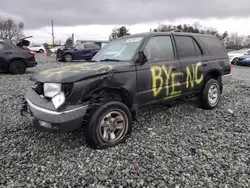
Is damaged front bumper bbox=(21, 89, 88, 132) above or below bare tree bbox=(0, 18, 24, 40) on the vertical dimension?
below

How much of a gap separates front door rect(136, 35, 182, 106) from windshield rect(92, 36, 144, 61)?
0.71 feet

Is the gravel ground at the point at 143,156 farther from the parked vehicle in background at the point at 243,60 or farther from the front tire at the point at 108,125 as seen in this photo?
the parked vehicle in background at the point at 243,60

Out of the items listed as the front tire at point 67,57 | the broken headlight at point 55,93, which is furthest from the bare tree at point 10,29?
the broken headlight at point 55,93

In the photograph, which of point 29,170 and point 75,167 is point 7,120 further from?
point 75,167

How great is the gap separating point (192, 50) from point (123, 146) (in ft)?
8.46

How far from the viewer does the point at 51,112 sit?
8.46 feet

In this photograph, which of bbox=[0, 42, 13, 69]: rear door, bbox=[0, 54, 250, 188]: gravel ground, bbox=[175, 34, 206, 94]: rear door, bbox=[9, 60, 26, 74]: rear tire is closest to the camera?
bbox=[0, 54, 250, 188]: gravel ground

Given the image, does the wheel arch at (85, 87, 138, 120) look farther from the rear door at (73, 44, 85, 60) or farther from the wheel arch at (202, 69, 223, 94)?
the rear door at (73, 44, 85, 60)

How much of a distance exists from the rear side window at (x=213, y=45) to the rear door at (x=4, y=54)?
26.2 ft

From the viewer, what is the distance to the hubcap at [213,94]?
4.64 m

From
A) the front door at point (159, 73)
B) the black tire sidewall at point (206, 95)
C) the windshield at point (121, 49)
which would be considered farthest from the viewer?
the black tire sidewall at point (206, 95)

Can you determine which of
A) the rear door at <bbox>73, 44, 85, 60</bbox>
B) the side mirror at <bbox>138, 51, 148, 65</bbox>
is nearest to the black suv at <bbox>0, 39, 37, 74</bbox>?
the rear door at <bbox>73, 44, 85, 60</bbox>

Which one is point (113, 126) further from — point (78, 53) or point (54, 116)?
point (78, 53)

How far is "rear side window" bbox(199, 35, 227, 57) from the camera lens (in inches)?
182
